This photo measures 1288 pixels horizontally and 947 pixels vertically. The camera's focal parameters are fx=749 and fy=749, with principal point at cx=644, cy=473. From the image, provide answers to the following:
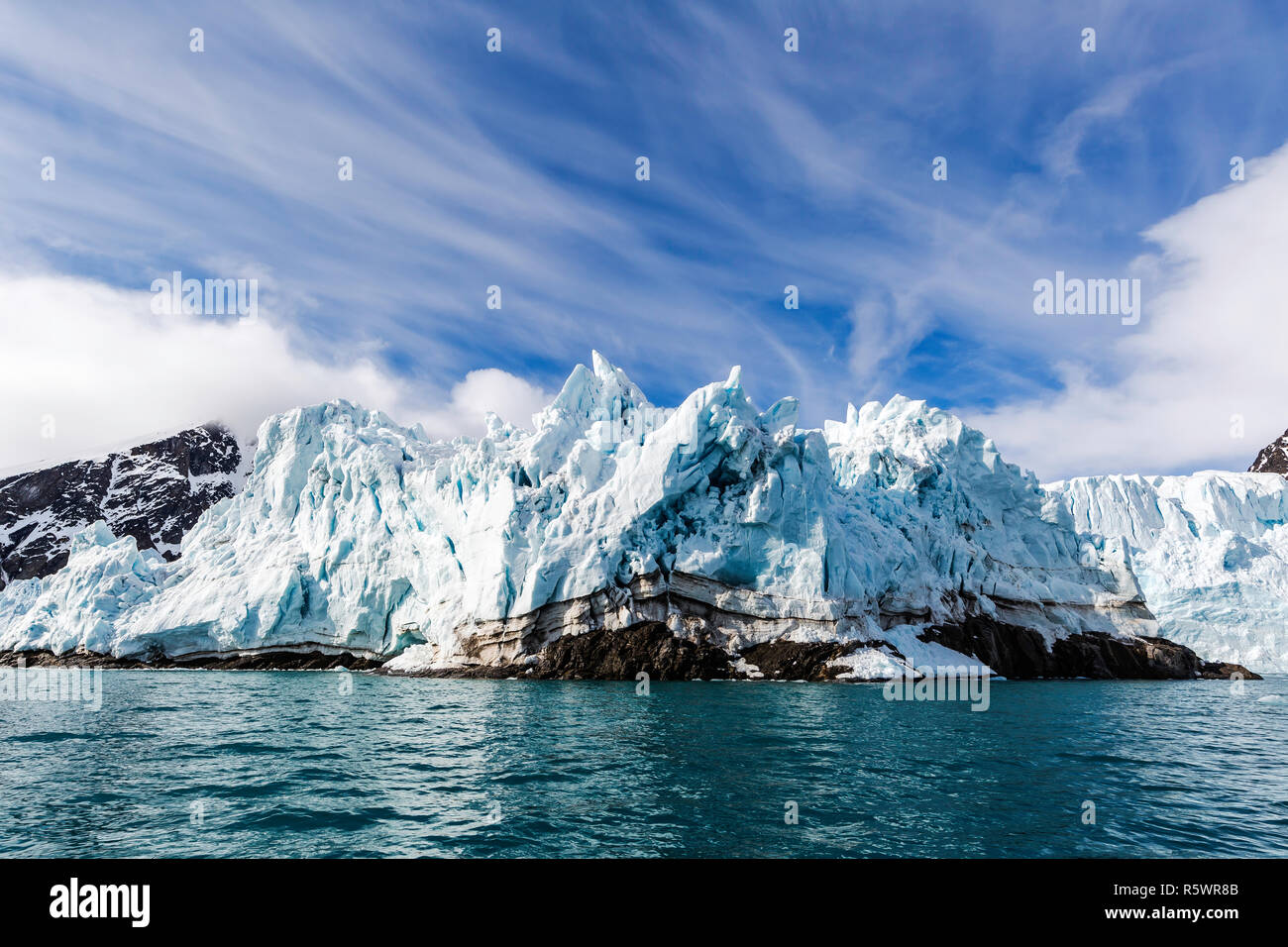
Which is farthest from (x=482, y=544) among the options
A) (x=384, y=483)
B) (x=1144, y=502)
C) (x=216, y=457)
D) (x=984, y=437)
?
(x=216, y=457)

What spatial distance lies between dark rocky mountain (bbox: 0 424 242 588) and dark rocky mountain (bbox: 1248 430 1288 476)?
164582 millimetres

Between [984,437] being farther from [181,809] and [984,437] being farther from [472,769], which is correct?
[181,809]

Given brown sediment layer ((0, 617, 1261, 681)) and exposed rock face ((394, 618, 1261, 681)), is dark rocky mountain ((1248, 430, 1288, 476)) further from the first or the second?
exposed rock face ((394, 618, 1261, 681))

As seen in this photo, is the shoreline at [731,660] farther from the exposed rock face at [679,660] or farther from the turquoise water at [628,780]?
the turquoise water at [628,780]

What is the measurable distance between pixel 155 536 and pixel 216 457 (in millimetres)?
28093

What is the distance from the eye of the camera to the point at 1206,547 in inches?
2608

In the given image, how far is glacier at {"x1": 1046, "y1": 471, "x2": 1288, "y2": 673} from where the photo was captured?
61.4 m

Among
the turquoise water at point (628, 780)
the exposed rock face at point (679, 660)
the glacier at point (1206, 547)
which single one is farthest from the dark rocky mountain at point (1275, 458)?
the turquoise water at point (628, 780)

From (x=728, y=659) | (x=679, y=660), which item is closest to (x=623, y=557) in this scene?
(x=679, y=660)

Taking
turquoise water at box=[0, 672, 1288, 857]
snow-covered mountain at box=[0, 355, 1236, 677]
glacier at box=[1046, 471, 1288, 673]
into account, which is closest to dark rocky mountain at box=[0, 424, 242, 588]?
snow-covered mountain at box=[0, 355, 1236, 677]

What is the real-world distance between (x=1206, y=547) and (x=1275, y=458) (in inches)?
2459

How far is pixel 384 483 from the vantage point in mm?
50562

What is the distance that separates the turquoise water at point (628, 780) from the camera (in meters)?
10.4

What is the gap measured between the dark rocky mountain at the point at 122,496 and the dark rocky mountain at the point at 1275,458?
16458 centimetres
